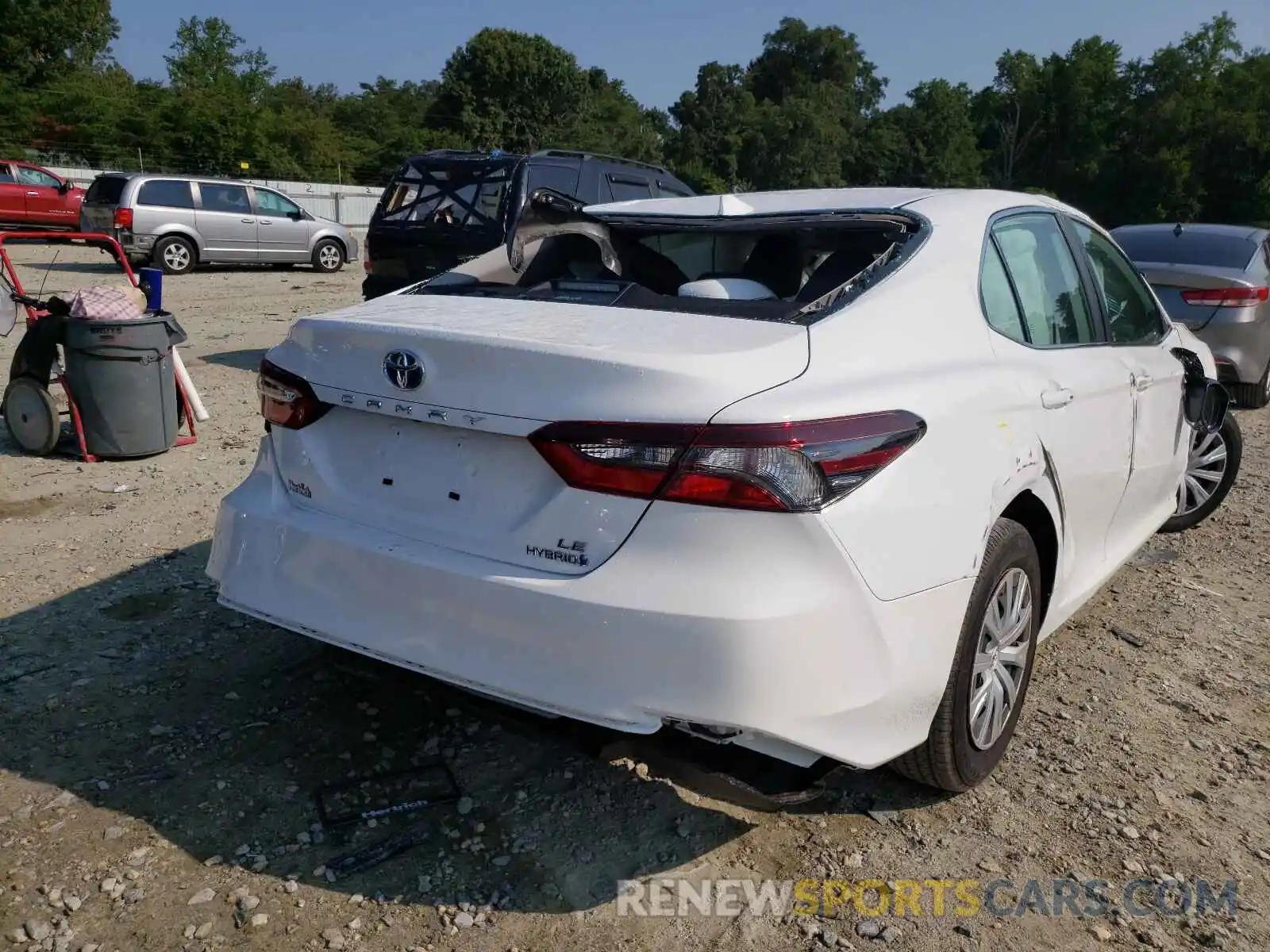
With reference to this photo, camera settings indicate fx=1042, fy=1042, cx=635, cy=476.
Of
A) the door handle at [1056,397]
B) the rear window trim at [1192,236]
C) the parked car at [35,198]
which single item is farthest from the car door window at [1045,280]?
the parked car at [35,198]

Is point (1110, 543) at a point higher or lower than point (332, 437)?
lower

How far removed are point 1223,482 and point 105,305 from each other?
6.44 m

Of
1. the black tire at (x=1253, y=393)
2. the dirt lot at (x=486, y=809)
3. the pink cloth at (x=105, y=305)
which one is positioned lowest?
the dirt lot at (x=486, y=809)

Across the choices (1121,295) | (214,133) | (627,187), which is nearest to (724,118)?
(214,133)

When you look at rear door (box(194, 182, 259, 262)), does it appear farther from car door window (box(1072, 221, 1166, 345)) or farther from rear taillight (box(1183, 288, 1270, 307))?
car door window (box(1072, 221, 1166, 345))

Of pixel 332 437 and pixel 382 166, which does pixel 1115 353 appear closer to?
pixel 332 437

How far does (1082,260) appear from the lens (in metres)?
3.79

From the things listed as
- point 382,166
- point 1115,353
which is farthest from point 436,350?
point 382,166

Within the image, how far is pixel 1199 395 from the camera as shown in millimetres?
4512

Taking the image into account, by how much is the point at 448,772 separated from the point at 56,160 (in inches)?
1716

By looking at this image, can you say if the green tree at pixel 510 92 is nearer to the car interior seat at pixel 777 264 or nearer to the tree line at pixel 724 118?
the tree line at pixel 724 118

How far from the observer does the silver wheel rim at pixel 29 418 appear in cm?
633

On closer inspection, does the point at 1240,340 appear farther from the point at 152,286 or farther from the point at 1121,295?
the point at 152,286

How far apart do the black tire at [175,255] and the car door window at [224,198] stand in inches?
30.2
